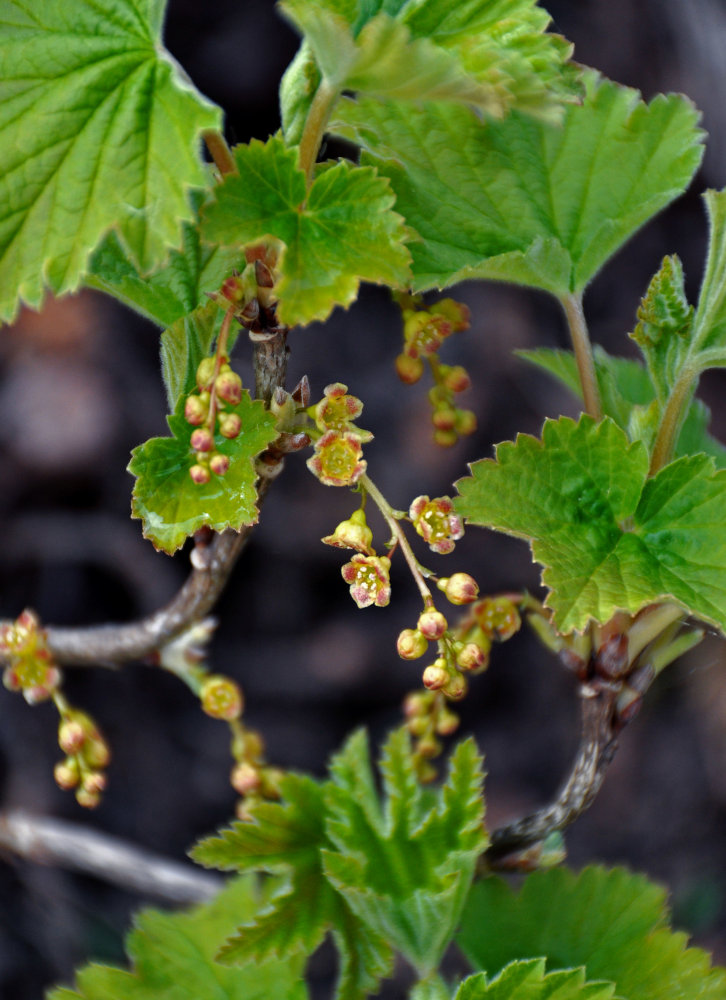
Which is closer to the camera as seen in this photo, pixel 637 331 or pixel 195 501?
pixel 195 501

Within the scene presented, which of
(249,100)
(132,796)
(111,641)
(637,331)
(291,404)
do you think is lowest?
(132,796)

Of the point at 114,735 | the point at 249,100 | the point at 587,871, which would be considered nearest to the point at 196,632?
the point at 587,871

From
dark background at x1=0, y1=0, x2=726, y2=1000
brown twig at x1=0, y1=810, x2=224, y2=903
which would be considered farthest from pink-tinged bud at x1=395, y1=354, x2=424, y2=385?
dark background at x1=0, y1=0, x2=726, y2=1000

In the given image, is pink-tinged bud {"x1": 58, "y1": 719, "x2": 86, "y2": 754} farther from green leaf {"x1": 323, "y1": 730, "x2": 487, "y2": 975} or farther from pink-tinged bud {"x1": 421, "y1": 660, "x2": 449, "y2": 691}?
pink-tinged bud {"x1": 421, "y1": 660, "x2": 449, "y2": 691}

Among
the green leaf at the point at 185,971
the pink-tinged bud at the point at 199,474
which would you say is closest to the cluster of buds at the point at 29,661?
the green leaf at the point at 185,971

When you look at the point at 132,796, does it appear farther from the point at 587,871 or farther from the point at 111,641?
the point at 587,871

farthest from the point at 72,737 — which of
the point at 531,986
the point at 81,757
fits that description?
the point at 531,986

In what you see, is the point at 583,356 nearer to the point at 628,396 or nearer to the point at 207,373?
the point at 628,396
